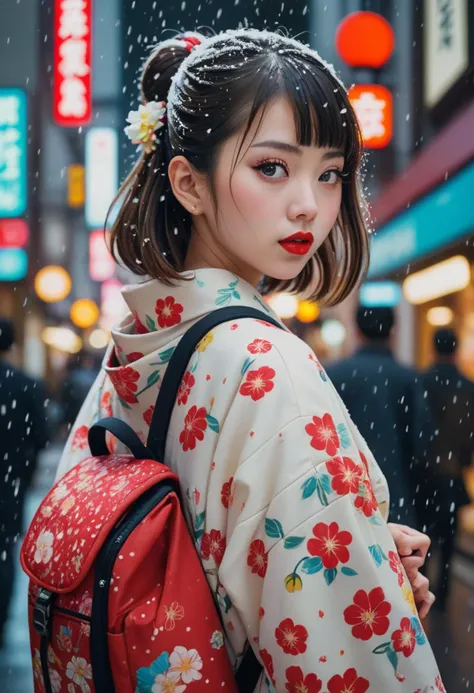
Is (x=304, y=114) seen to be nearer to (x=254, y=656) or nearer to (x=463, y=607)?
(x=254, y=656)

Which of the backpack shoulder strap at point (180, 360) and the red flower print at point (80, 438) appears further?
the red flower print at point (80, 438)

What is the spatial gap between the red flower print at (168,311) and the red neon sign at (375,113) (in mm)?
9692

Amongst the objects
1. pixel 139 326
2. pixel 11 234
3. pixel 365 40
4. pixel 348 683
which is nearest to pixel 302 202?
pixel 139 326

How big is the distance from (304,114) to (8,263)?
15.9 m

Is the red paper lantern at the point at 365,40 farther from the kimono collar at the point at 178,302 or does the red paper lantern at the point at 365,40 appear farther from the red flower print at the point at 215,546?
the red flower print at the point at 215,546

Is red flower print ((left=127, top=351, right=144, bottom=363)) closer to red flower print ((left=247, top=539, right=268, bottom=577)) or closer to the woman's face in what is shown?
the woman's face

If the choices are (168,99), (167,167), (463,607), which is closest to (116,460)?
(167,167)

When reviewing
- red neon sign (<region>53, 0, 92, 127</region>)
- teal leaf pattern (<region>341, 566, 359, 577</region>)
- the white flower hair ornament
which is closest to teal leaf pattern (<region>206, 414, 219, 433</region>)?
teal leaf pattern (<region>341, 566, 359, 577</region>)

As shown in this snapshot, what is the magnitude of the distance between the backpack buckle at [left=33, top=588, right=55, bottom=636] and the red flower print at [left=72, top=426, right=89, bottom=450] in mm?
550

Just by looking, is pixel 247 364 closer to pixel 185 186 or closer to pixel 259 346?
pixel 259 346

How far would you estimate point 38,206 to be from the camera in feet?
79.6

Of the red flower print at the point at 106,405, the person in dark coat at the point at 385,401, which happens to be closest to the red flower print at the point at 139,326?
the red flower print at the point at 106,405

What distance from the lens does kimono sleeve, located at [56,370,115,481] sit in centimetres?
190

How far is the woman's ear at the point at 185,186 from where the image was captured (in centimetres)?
158
